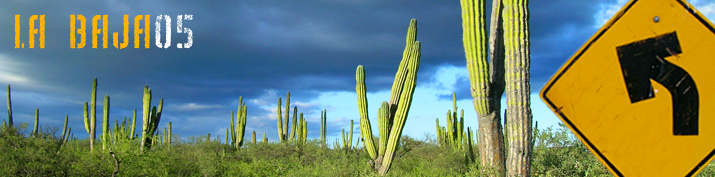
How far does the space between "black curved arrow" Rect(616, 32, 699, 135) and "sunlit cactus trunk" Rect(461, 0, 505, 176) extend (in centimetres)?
855

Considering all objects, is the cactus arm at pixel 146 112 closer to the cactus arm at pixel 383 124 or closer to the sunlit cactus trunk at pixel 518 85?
the cactus arm at pixel 383 124

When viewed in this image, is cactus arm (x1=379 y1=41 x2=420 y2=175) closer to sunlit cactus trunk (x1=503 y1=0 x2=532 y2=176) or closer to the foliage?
the foliage

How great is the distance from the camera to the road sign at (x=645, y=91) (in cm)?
240

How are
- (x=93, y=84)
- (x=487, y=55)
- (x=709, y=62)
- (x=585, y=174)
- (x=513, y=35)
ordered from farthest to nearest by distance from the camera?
(x=93, y=84)
(x=585, y=174)
(x=487, y=55)
(x=513, y=35)
(x=709, y=62)

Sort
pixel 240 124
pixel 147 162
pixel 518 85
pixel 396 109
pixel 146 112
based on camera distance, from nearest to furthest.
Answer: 1. pixel 518 85
2. pixel 147 162
3. pixel 396 109
4. pixel 146 112
5. pixel 240 124

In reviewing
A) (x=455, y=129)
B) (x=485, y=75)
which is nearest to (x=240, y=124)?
(x=455, y=129)

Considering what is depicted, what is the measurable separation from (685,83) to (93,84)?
2529 centimetres

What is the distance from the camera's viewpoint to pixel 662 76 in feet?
8.04

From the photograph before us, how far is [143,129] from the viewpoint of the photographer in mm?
22453

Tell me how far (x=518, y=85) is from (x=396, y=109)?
9.36 metres

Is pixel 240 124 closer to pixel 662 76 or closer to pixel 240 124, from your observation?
pixel 240 124

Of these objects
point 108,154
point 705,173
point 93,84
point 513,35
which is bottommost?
point 705,173

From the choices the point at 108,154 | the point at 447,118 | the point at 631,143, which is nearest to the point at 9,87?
the point at 108,154

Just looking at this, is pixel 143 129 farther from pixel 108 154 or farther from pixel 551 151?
pixel 551 151
